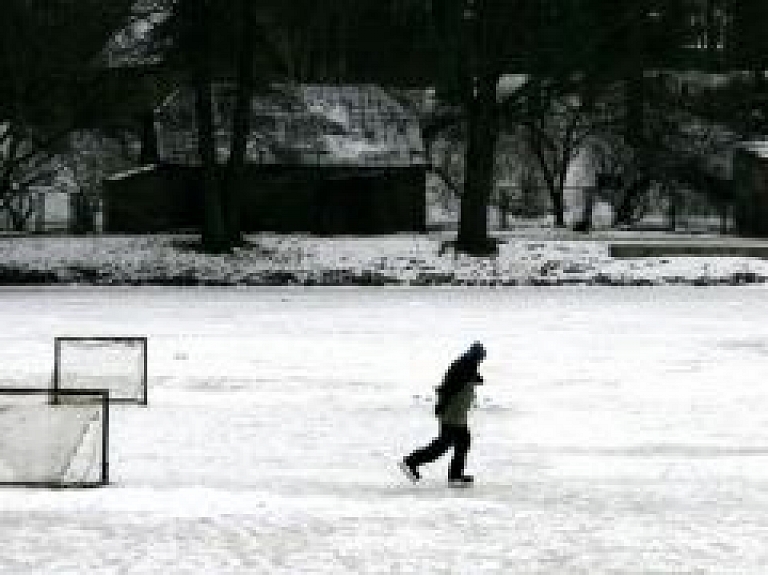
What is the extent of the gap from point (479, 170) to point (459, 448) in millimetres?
42200

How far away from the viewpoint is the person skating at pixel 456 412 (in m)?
19.5

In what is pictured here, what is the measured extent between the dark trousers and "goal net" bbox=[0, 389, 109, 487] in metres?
3.84

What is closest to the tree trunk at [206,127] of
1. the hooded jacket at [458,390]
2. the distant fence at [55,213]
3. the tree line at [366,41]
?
the tree line at [366,41]

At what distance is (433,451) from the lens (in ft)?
65.1

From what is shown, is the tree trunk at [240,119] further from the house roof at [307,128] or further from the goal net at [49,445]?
the goal net at [49,445]

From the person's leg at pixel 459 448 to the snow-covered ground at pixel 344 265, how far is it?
37.1m

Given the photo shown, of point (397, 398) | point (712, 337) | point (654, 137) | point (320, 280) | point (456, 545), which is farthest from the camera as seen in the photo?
point (654, 137)

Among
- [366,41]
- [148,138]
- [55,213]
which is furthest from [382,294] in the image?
[55,213]

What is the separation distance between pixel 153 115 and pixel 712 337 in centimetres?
3636

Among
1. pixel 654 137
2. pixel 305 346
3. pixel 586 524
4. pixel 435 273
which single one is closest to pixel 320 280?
pixel 435 273

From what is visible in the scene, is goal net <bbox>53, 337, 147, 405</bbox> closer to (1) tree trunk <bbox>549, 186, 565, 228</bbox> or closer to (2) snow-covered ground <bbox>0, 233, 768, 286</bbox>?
(2) snow-covered ground <bbox>0, 233, 768, 286</bbox>

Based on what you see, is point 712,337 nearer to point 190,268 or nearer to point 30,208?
point 190,268

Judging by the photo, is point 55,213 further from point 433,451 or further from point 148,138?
point 433,451

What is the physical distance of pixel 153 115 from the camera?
228ft
